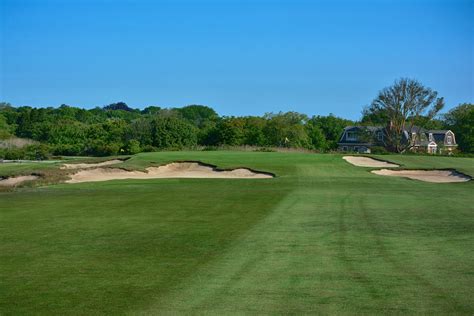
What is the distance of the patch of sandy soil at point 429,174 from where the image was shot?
3816 cm

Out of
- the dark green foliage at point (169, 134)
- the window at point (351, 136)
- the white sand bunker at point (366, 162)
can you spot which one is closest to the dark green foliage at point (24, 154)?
the dark green foliage at point (169, 134)

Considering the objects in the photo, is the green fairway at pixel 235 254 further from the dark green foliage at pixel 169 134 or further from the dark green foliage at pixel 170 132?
the dark green foliage at pixel 169 134

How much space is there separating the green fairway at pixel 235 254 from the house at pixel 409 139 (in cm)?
7072

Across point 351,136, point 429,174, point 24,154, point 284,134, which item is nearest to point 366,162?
point 429,174

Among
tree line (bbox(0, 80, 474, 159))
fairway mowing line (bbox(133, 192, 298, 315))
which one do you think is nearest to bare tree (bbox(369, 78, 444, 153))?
tree line (bbox(0, 80, 474, 159))

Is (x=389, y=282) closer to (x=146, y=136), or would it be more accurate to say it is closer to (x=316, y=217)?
(x=316, y=217)

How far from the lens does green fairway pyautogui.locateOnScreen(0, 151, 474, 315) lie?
7.96m

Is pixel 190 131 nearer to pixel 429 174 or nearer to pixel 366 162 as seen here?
pixel 366 162

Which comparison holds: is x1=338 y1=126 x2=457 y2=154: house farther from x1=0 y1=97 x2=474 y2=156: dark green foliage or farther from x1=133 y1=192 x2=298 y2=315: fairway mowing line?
x1=133 y1=192 x2=298 y2=315: fairway mowing line

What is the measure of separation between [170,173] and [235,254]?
30640 millimetres

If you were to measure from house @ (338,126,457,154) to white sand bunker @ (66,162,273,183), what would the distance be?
53.2m

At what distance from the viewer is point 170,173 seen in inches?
1636

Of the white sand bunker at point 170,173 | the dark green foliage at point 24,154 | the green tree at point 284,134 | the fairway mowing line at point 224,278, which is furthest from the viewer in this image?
the green tree at point 284,134

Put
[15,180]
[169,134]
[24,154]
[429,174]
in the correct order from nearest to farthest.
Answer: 1. [15,180]
2. [429,174]
3. [24,154]
4. [169,134]
